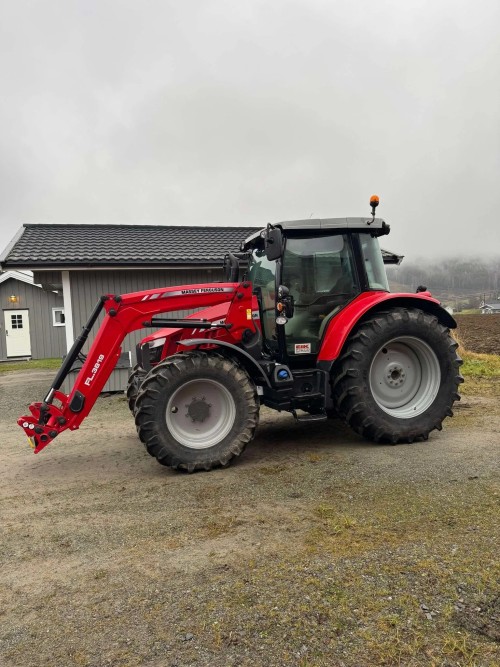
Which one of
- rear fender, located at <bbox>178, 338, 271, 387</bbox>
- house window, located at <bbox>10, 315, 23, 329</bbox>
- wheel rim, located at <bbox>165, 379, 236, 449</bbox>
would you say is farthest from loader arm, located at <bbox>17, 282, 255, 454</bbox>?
house window, located at <bbox>10, 315, 23, 329</bbox>

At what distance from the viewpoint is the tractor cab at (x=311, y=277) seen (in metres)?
5.14

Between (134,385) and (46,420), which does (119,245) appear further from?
(46,420)

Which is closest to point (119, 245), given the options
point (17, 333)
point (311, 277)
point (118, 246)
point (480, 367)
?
point (118, 246)

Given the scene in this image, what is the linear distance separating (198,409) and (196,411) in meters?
0.03

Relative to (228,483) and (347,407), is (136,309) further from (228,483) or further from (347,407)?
(347,407)

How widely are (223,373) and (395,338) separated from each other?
1.93m

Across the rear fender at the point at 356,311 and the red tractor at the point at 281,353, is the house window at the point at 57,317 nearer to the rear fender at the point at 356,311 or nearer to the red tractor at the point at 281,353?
the red tractor at the point at 281,353

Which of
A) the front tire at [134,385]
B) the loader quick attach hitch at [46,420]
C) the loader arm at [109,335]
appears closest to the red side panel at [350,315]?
the loader arm at [109,335]

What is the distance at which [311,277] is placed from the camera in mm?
5230

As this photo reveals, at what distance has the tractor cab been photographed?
16.9ft

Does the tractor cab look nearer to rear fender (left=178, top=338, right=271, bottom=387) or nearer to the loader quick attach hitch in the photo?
rear fender (left=178, top=338, right=271, bottom=387)

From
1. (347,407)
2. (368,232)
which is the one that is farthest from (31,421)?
(368,232)

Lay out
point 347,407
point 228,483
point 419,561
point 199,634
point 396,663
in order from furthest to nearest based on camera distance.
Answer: point 347,407 < point 228,483 < point 419,561 < point 199,634 < point 396,663

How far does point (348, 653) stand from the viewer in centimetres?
204
